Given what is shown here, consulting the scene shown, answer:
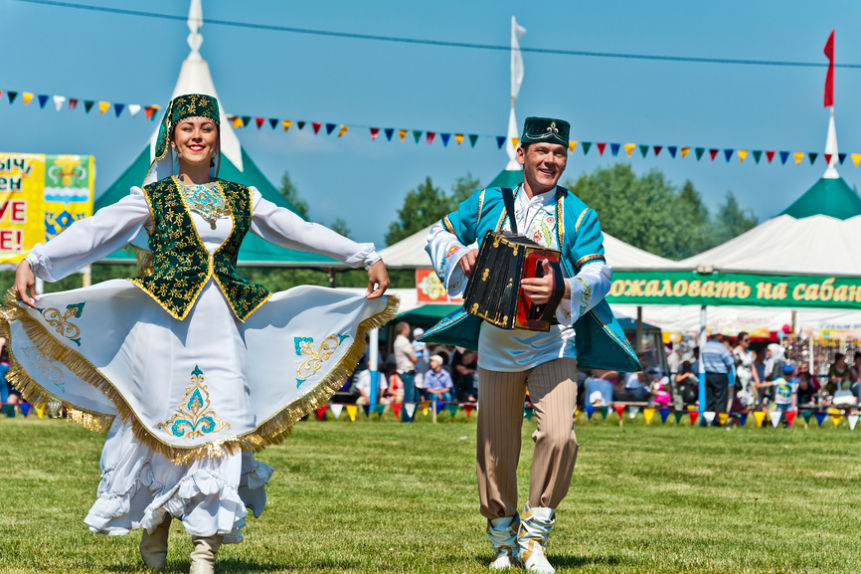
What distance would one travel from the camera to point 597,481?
10.2 m

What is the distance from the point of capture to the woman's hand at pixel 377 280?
5.55 meters

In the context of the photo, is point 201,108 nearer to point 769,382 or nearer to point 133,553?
point 133,553

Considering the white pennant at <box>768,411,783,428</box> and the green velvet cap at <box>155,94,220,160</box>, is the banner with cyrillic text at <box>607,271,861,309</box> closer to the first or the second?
the white pennant at <box>768,411,783,428</box>

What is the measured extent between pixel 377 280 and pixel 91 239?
3.93ft

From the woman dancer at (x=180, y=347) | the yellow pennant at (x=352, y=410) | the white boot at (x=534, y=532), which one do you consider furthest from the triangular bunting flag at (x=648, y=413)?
the woman dancer at (x=180, y=347)

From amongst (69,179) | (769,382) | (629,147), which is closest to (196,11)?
(69,179)

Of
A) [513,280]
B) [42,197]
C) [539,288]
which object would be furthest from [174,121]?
[42,197]

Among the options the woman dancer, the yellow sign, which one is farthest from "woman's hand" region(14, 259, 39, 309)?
the yellow sign

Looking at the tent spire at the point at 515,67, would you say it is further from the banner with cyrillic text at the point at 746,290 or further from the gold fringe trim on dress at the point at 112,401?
the gold fringe trim on dress at the point at 112,401

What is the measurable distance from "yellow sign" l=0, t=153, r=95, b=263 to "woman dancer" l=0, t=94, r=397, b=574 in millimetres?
14502

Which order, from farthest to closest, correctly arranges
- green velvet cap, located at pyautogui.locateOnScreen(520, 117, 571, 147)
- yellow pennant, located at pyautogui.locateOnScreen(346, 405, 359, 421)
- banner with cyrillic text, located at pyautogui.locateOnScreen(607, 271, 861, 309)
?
1. banner with cyrillic text, located at pyautogui.locateOnScreen(607, 271, 861, 309)
2. yellow pennant, located at pyautogui.locateOnScreen(346, 405, 359, 421)
3. green velvet cap, located at pyautogui.locateOnScreen(520, 117, 571, 147)

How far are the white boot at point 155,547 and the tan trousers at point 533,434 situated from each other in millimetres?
1402

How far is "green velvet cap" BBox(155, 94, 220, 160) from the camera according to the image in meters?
5.49

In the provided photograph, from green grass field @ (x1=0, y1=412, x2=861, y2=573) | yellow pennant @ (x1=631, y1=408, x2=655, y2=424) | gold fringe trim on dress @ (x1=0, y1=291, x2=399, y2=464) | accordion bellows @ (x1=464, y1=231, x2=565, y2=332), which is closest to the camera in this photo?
gold fringe trim on dress @ (x1=0, y1=291, x2=399, y2=464)
